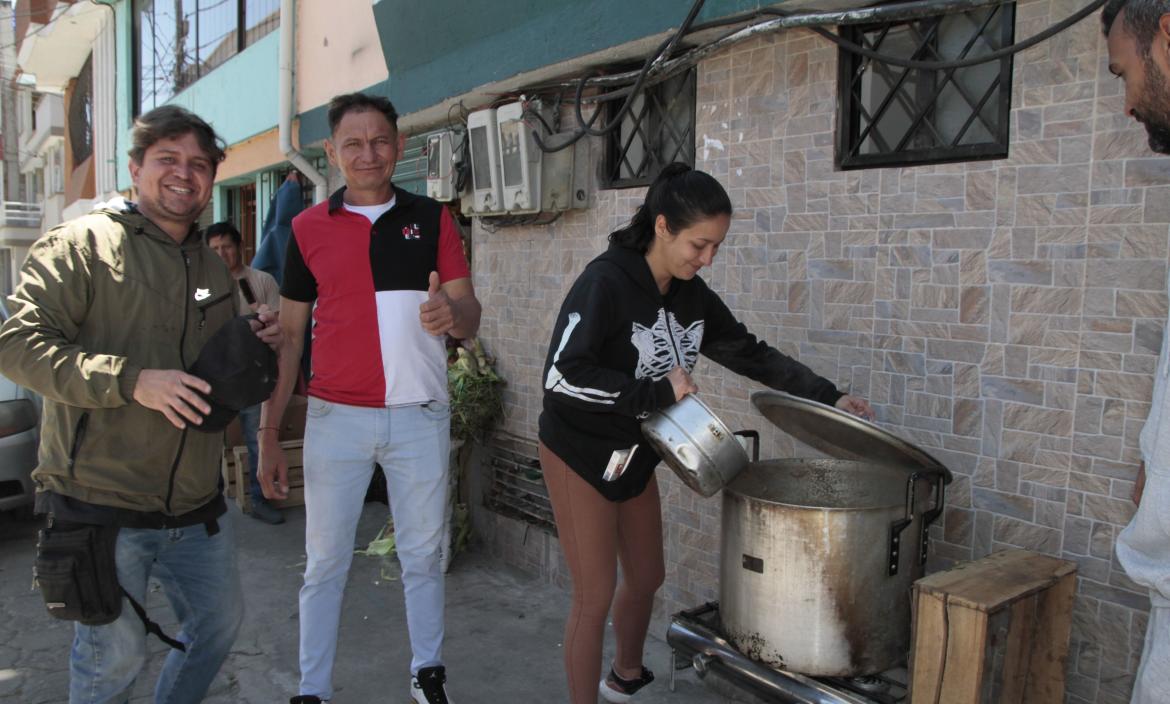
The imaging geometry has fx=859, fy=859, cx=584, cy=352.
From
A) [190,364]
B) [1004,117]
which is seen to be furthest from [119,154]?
[1004,117]

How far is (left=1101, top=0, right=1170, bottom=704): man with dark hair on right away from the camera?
1.53 m

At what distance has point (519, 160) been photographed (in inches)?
185

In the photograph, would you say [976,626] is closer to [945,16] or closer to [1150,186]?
[1150,186]

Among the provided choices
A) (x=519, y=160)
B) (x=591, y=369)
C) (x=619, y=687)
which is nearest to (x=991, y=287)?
(x=591, y=369)

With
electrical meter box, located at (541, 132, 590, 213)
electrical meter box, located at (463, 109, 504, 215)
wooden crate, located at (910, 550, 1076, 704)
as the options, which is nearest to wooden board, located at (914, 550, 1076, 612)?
wooden crate, located at (910, 550, 1076, 704)

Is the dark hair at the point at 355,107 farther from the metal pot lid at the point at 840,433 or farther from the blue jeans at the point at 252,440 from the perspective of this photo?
the blue jeans at the point at 252,440

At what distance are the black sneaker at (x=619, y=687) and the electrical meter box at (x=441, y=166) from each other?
125 inches

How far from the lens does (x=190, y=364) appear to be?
255 centimetres

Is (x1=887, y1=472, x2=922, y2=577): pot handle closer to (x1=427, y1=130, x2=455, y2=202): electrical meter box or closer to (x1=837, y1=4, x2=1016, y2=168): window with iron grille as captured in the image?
(x1=837, y1=4, x2=1016, y2=168): window with iron grille

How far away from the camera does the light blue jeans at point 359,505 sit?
3.10 metres

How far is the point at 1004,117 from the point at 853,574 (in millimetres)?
1614

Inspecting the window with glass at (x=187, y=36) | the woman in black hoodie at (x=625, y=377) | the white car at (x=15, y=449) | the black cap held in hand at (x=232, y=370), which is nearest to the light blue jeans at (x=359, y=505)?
the woman in black hoodie at (x=625, y=377)

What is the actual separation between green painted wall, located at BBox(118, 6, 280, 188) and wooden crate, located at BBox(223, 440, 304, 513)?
3113mm

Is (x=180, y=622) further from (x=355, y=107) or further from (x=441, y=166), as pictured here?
(x=441, y=166)
